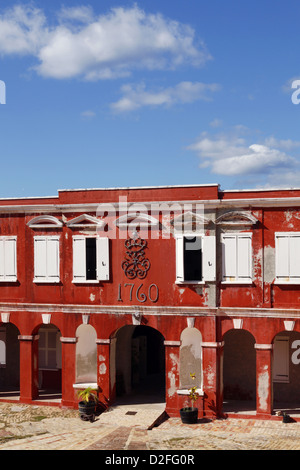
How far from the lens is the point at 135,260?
25797mm

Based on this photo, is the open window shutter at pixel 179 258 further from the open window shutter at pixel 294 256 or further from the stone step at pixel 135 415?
the stone step at pixel 135 415

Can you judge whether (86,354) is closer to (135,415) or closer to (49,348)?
(49,348)

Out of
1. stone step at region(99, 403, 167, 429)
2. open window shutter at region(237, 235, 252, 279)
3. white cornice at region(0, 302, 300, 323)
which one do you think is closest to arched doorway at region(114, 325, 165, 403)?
stone step at region(99, 403, 167, 429)

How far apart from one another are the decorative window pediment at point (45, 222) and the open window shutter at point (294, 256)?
1033cm

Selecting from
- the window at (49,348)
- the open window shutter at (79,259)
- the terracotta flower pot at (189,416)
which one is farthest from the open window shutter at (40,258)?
the terracotta flower pot at (189,416)

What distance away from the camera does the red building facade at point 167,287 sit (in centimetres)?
2439

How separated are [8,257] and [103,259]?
497 centimetres

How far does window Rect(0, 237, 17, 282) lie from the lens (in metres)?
27.6

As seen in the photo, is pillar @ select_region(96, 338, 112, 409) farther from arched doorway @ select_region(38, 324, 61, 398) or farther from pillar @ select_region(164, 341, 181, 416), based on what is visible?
arched doorway @ select_region(38, 324, 61, 398)

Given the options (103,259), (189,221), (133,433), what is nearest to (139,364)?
(103,259)

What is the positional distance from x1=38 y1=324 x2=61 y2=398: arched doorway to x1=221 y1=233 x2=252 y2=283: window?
9.94 metres

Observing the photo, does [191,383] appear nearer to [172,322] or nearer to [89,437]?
[172,322]

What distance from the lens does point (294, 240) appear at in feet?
79.0
